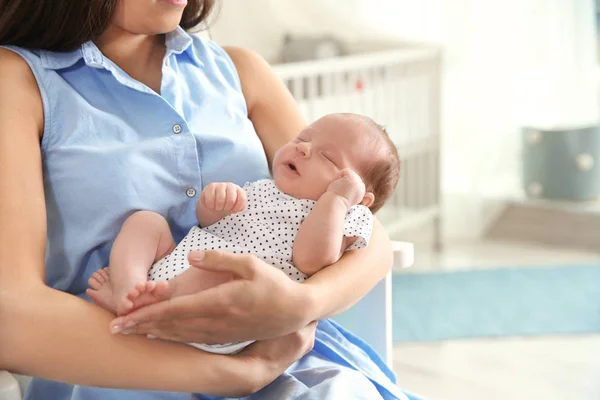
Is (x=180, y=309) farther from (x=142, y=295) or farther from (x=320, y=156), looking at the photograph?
(x=320, y=156)

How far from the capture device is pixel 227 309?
3.23ft

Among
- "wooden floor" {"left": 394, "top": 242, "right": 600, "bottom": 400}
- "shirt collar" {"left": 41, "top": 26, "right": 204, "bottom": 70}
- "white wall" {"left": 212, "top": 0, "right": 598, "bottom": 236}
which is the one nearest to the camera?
"shirt collar" {"left": 41, "top": 26, "right": 204, "bottom": 70}

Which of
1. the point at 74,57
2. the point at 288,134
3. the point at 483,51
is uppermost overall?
the point at 74,57

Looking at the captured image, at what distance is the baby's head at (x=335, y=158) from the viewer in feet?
4.06

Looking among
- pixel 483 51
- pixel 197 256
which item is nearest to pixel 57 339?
pixel 197 256

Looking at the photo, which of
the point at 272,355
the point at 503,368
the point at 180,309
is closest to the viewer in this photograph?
the point at 180,309

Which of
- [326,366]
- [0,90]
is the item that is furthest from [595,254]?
[0,90]

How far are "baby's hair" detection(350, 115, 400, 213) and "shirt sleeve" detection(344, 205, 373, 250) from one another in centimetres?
8

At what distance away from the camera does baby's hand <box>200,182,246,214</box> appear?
116 cm

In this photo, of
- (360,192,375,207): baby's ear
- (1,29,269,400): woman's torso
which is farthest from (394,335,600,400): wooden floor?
(1,29,269,400): woman's torso

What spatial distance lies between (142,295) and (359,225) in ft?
1.11

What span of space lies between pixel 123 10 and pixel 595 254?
10.1 feet

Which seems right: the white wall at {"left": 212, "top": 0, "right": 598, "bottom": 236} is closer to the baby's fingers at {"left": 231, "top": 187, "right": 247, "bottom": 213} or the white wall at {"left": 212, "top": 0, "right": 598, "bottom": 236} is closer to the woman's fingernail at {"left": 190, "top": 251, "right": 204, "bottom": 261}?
the baby's fingers at {"left": 231, "top": 187, "right": 247, "bottom": 213}

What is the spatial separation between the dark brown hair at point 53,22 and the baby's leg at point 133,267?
28 cm
